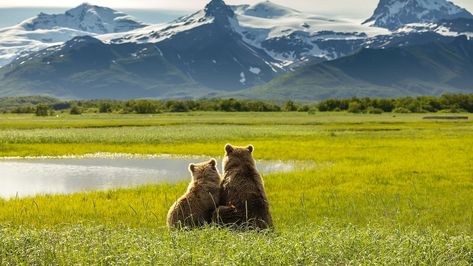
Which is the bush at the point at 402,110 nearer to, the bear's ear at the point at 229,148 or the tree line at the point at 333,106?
the tree line at the point at 333,106

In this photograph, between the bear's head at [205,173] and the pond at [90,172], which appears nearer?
the bear's head at [205,173]

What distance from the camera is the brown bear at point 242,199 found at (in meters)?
12.7

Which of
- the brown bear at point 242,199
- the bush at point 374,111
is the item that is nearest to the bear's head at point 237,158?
the brown bear at point 242,199

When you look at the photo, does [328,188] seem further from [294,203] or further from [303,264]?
[303,264]

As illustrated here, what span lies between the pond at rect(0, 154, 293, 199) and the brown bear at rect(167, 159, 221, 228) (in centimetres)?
1582

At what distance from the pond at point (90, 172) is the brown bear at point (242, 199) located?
16266mm

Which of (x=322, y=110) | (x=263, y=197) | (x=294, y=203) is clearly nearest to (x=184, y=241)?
(x=263, y=197)

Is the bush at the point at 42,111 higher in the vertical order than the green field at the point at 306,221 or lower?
lower

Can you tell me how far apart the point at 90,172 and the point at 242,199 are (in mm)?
25186

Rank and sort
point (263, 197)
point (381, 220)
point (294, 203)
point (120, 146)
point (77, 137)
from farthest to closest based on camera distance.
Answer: point (77, 137)
point (120, 146)
point (294, 203)
point (381, 220)
point (263, 197)

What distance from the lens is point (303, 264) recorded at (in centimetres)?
991

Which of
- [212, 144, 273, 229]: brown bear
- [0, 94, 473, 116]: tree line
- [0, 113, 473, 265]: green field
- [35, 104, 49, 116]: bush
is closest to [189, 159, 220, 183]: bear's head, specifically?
[212, 144, 273, 229]: brown bear

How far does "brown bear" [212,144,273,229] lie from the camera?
12.7 metres

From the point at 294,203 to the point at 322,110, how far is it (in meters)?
162
